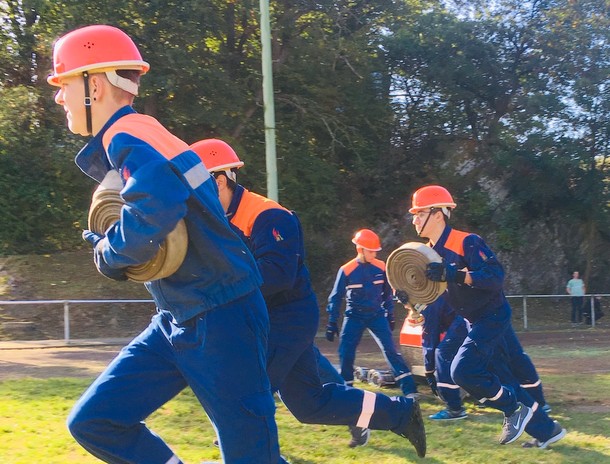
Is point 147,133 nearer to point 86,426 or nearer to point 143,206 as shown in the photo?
point 143,206

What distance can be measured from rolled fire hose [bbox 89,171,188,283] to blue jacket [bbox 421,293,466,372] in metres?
5.29

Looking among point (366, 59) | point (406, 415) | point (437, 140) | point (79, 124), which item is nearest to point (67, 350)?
point (406, 415)

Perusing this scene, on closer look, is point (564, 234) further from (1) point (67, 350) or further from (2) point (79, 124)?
(2) point (79, 124)

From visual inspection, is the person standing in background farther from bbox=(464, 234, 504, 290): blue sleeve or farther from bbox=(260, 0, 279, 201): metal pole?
bbox=(464, 234, 504, 290): blue sleeve

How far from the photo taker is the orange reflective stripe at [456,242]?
6.57 meters

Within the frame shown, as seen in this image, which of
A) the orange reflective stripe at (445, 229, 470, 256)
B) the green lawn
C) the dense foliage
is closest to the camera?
the green lawn

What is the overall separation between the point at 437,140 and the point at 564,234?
5388 mm

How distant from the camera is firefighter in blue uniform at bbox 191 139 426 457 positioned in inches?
183

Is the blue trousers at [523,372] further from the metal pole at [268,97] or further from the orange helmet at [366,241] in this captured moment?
the metal pole at [268,97]

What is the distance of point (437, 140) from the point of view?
27.9 m

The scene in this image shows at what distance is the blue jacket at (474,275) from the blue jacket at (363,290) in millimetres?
2591

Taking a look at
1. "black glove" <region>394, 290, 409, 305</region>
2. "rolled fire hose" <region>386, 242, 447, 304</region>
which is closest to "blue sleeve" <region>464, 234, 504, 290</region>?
"rolled fire hose" <region>386, 242, 447, 304</region>

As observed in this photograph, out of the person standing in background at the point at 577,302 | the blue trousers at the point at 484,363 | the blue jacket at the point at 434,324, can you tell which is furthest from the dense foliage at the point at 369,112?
the blue trousers at the point at 484,363

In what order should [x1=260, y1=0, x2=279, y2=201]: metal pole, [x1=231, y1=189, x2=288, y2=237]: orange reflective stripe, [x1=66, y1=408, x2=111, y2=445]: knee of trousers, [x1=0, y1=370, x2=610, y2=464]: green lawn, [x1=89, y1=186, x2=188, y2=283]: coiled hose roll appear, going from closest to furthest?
[x1=89, y1=186, x2=188, y2=283]: coiled hose roll < [x1=66, y1=408, x2=111, y2=445]: knee of trousers < [x1=231, y1=189, x2=288, y2=237]: orange reflective stripe < [x1=0, y1=370, x2=610, y2=464]: green lawn < [x1=260, y1=0, x2=279, y2=201]: metal pole
